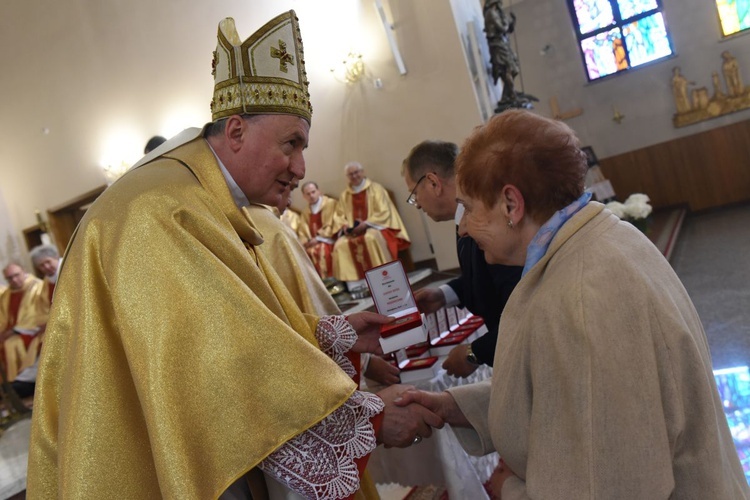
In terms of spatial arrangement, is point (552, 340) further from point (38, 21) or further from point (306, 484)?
point (38, 21)

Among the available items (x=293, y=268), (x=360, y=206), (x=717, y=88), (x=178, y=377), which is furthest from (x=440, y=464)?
(x=717, y=88)

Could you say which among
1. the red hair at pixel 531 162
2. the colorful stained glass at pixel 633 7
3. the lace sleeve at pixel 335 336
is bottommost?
the lace sleeve at pixel 335 336

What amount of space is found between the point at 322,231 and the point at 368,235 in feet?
2.56

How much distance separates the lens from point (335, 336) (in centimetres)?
182

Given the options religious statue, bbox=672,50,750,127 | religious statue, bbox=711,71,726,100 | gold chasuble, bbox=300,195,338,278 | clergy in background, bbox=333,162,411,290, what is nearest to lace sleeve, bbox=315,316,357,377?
clergy in background, bbox=333,162,411,290

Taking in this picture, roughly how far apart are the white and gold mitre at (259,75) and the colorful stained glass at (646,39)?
1126 cm

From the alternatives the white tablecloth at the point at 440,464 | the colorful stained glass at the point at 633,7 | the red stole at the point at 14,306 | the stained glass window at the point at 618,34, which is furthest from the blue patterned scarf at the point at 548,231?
the colorful stained glass at the point at 633,7

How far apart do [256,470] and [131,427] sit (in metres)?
0.34

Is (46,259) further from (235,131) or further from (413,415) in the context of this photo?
(413,415)

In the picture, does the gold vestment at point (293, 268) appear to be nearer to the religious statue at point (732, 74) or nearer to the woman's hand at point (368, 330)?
the woman's hand at point (368, 330)

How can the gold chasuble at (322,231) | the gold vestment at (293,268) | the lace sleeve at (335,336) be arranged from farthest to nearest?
the gold chasuble at (322,231), the gold vestment at (293,268), the lace sleeve at (335,336)

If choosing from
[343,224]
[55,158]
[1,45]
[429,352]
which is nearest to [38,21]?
[1,45]

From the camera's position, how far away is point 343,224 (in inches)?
307

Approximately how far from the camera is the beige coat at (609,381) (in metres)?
1.07
